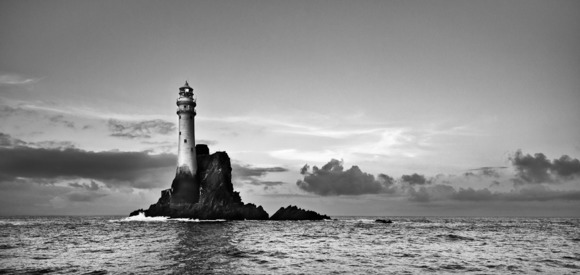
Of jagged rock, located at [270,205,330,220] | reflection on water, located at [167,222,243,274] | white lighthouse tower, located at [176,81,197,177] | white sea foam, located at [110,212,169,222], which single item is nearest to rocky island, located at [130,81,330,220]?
white lighthouse tower, located at [176,81,197,177]

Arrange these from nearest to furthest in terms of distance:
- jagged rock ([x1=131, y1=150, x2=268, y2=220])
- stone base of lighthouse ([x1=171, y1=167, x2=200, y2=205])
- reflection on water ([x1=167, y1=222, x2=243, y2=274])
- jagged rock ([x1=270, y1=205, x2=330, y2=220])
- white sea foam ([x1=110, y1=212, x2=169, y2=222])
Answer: reflection on water ([x1=167, y1=222, x2=243, y2=274]), white sea foam ([x1=110, y1=212, x2=169, y2=222]), jagged rock ([x1=131, y1=150, x2=268, y2=220]), stone base of lighthouse ([x1=171, y1=167, x2=200, y2=205]), jagged rock ([x1=270, y1=205, x2=330, y2=220])

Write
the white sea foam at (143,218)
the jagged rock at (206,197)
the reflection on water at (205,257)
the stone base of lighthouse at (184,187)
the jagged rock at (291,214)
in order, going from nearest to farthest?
the reflection on water at (205,257) → the white sea foam at (143,218) → the jagged rock at (206,197) → the stone base of lighthouse at (184,187) → the jagged rock at (291,214)

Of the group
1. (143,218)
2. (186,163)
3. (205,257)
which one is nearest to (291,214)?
(186,163)

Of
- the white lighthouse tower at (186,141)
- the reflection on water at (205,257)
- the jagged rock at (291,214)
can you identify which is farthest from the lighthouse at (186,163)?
the reflection on water at (205,257)

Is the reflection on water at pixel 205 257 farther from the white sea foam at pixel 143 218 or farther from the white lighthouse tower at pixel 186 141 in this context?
the white sea foam at pixel 143 218

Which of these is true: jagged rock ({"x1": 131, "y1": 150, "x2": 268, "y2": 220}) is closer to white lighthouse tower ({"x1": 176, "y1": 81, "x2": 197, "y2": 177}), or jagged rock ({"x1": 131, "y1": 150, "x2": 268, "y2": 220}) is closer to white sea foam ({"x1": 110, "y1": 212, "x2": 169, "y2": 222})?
white sea foam ({"x1": 110, "y1": 212, "x2": 169, "y2": 222})

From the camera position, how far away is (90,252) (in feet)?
130

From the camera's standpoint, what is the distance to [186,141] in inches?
4237

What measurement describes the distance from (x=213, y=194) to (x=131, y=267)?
259 feet

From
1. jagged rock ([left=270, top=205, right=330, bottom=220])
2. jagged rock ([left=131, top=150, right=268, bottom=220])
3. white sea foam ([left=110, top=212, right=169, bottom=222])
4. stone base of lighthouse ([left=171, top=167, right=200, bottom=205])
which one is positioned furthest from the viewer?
jagged rock ([left=270, top=205, right=330, bottom=220])

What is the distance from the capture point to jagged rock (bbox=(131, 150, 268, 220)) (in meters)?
107

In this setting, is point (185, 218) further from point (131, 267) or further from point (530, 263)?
point (530, 263)

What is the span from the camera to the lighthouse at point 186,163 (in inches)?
4237

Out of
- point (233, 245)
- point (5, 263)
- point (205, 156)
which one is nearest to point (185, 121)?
point (205, 156)
